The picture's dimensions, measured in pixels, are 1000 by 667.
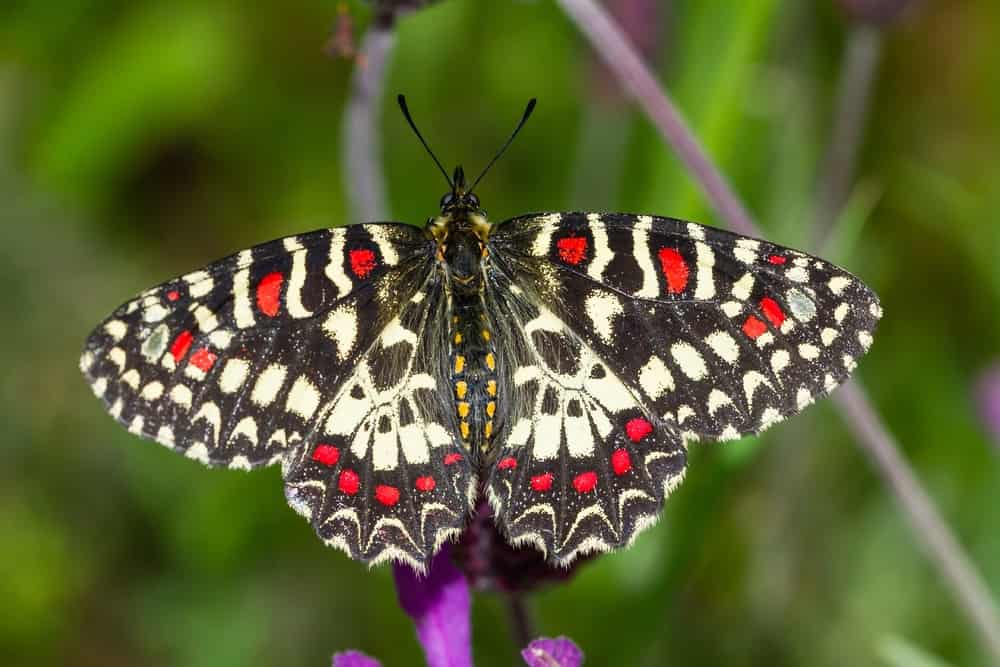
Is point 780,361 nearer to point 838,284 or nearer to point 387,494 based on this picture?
point 838,284

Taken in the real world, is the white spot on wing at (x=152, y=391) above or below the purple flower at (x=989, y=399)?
below

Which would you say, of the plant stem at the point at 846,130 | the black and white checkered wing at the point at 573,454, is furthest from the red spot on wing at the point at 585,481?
the plant stem at the point at 846,130

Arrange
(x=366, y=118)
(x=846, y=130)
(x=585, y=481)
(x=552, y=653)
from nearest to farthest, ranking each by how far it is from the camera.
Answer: (x=552, y=653) → (x=585, y=481) → (x=366, y=118) → (x=846, y=130)

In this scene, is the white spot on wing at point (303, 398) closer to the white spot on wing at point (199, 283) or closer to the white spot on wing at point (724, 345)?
the white spot on wing at point (199, 283)

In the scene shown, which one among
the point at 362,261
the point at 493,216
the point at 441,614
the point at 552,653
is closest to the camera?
the point at 552,653

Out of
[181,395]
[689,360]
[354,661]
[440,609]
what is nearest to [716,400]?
[689,360]

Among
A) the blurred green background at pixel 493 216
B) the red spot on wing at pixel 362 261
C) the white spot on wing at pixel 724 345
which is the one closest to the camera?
the white spot on wing at pixel 724 345

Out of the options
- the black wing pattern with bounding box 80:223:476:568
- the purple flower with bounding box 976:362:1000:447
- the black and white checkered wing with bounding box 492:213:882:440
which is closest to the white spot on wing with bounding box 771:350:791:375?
the black and white checkered wing with bounding box 492:213:882:440

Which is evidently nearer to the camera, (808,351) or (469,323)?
(808,351)
